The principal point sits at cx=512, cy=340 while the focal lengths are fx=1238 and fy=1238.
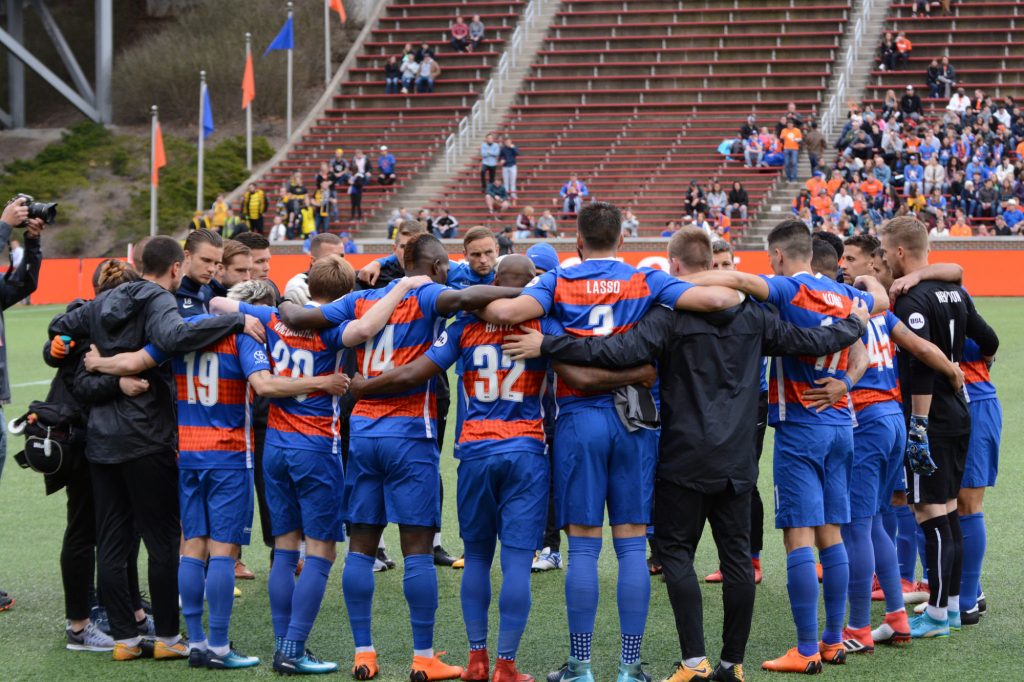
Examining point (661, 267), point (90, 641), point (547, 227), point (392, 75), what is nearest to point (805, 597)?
point (90, 641)


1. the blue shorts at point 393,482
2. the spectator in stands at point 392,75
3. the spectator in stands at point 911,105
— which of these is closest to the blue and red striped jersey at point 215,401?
the blue shorts at point 393,482

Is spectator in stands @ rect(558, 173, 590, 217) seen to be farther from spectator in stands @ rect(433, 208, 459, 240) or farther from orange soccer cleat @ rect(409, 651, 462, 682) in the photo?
orange soccer cleat @ rect(409, 651, 462, 682)

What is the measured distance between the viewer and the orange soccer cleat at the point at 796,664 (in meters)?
5.92

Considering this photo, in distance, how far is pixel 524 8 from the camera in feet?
144

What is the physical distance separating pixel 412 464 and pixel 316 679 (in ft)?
3.71

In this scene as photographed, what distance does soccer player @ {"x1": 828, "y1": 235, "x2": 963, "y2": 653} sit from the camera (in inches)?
246

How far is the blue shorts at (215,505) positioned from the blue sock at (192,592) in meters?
0.14

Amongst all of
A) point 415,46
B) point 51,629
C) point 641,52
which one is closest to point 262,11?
point 415,46

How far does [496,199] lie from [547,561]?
2832 cm

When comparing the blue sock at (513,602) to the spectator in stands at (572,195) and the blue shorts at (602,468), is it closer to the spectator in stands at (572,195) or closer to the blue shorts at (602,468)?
the blue shorts at (602,468)

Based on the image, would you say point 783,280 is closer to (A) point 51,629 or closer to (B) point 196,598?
(B) point 196,598

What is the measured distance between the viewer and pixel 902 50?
123ft

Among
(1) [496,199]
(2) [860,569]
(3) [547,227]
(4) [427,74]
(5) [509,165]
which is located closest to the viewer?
(2) [860,569]

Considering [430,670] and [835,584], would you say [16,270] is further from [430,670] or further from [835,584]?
[835,584]
